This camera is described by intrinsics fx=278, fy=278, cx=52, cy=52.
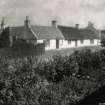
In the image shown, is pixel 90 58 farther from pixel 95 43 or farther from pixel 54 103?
pixel 95 43

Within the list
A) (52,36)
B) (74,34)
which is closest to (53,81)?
(52,36)

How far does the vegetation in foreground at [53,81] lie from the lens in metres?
14.5

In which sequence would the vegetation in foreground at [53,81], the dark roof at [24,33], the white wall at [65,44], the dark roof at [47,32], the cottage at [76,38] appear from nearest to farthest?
the vegetation in foreground at [53,81] → the dark roof at [24,33] → the dark roof at [47,32] → the white wall at [65,44] → the cottage at [76,38]

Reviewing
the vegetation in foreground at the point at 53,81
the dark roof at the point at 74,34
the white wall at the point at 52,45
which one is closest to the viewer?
the vegetation in foreground at the point at 53,81

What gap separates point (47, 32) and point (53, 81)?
1530 inches

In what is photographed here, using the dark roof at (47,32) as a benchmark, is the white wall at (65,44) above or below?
below

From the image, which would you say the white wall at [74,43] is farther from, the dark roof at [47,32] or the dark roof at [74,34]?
the dark roof at [47,32]

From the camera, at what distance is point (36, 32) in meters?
55.4

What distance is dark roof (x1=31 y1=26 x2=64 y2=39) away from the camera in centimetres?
5586

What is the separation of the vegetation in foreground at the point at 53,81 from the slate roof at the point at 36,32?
2732cm

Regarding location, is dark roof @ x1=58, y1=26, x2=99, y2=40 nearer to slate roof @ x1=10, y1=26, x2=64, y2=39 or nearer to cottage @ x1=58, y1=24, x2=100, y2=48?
cottage @ x1=58, y1=24, x2=100, y2=48

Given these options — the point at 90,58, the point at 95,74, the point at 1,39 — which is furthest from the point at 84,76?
the point at 1,39

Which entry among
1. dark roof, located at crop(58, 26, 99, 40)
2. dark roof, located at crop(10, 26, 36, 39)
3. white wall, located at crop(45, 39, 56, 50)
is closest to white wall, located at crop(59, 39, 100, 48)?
dark roof, located at crop(58, 26, 99, 40)

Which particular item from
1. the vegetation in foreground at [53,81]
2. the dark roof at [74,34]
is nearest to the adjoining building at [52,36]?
the dark roof at [74,34]
